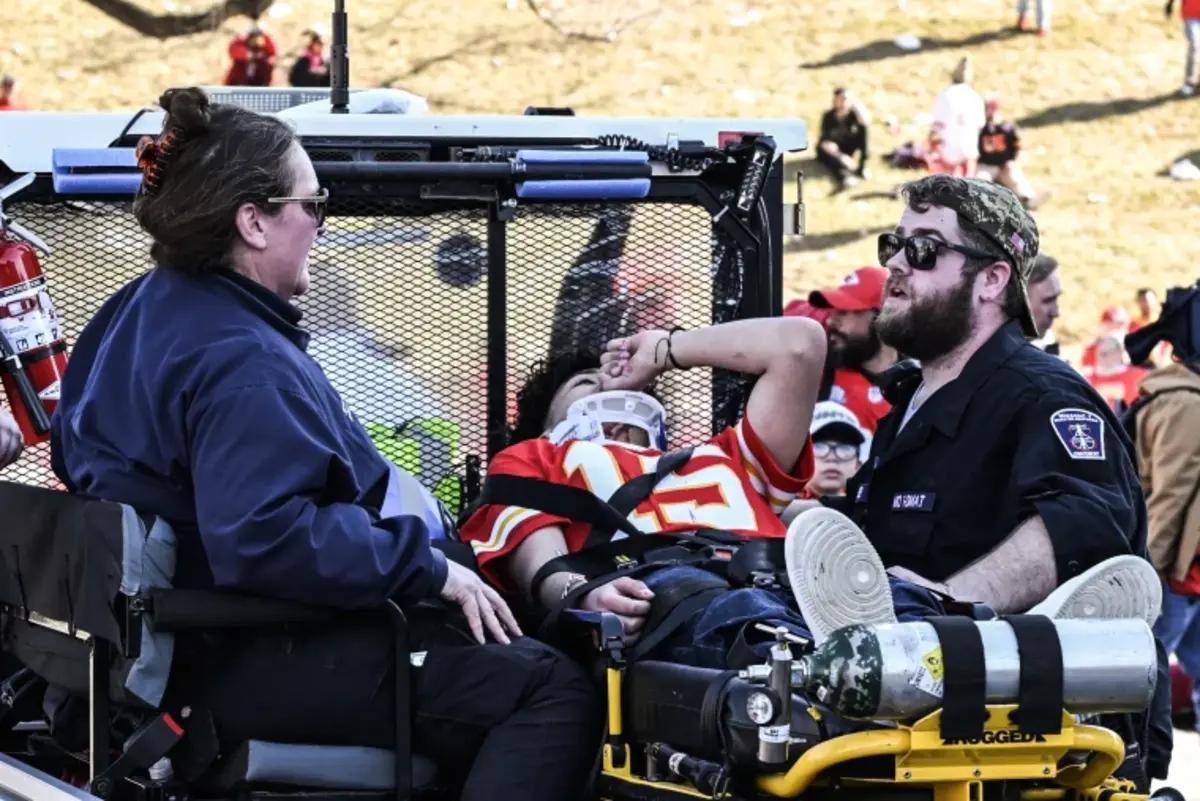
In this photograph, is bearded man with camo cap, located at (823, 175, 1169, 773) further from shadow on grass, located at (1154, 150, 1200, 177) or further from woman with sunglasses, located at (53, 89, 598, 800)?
shadow on grass, located at (1154, 150, 1200, 177)

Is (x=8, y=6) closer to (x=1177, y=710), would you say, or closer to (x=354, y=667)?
(x=1177, y=710)

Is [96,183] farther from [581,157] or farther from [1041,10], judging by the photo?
[1041,10]

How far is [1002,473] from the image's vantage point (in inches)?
184

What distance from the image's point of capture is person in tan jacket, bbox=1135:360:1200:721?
728 centimetres

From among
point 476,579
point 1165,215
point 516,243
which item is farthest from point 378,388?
point 1165,215

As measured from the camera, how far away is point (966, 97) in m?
24.3

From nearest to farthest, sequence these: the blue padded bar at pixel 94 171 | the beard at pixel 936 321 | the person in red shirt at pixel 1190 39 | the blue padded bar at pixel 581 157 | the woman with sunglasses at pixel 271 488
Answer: the woman with sunglasses at pixel 271 488, the blue padded bar at pixel 94 171, the beard at pixel 936 321, the blue padded bar at pixel 581 157, the person in red shirt at pixel 1190 39

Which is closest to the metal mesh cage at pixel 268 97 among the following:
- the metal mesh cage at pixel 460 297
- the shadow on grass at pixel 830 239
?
the metal mesh cage at pixel 460 297

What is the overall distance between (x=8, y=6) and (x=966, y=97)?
42.4 feet

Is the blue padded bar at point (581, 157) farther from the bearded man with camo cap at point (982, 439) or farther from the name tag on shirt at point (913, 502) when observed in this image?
the name tag on shirt at point (913, 502)

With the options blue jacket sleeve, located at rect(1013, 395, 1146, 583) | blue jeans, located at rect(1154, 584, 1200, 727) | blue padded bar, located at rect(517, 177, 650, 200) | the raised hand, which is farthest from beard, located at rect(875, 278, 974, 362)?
blue jeans, located at rect(1154, 584, 1200, 727)

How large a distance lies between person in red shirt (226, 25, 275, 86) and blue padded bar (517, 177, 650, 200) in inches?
752

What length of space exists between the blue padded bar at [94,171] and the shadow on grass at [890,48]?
81.5 feet

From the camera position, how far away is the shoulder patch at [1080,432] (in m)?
4.48
